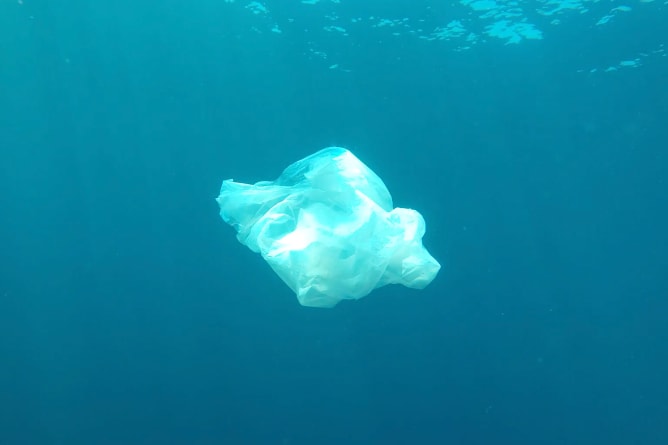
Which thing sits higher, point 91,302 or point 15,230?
point 15,230

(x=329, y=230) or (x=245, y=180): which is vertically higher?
(x=245, y=180)

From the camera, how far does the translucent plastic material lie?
444 centimetres

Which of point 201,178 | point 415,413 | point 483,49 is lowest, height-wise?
point 415,413

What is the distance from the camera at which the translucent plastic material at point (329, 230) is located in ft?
14.6

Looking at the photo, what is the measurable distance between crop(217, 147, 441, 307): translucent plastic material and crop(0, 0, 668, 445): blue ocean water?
18.0 ft

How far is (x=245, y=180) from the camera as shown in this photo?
35.2 ft

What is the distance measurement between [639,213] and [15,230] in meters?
13.1

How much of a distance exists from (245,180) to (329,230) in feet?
21.1

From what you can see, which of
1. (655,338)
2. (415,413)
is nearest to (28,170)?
(415,413)

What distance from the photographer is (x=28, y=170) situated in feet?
35.4

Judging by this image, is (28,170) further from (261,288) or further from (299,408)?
(299,408)

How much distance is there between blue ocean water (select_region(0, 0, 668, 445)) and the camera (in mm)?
10477

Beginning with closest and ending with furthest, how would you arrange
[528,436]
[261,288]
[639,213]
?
[261,288] → [528,436] → [639,213]

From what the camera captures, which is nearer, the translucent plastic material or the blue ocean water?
the translucent plastic material
